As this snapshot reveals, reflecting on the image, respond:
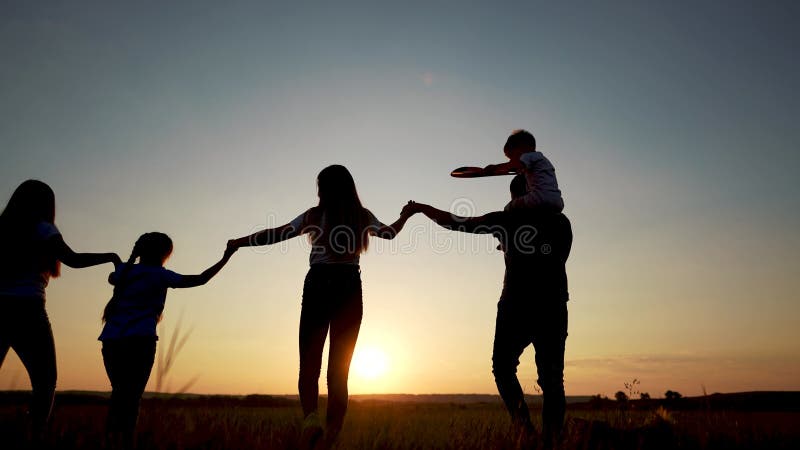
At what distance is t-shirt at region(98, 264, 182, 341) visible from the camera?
530 centimetres

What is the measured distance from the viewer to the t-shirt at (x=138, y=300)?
5305 millimetres

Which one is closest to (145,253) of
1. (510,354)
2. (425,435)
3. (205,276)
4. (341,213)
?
(205,276)

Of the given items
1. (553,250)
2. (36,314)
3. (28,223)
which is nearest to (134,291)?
(36,314)

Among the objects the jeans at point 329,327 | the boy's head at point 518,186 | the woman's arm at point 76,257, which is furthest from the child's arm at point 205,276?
the boy's head at point 518,186

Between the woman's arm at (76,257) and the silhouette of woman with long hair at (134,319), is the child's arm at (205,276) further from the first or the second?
the woman's arm at (76,257)

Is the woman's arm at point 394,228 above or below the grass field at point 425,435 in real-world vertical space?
above

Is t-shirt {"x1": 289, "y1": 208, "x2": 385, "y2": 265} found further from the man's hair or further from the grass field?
the man's hair

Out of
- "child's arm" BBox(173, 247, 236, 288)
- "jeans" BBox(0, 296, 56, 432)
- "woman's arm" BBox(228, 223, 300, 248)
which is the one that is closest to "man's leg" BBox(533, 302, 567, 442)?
"woman's arm" BBox(228, 223, 300, 248)

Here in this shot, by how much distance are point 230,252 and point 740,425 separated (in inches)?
227

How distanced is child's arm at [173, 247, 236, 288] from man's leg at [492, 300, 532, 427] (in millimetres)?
2955

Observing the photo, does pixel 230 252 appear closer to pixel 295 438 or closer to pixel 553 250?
pixel 295 438

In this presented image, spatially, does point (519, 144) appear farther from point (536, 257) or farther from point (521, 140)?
point (536, 257)

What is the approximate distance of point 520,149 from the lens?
6070mm

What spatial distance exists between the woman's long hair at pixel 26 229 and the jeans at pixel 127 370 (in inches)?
38.7
